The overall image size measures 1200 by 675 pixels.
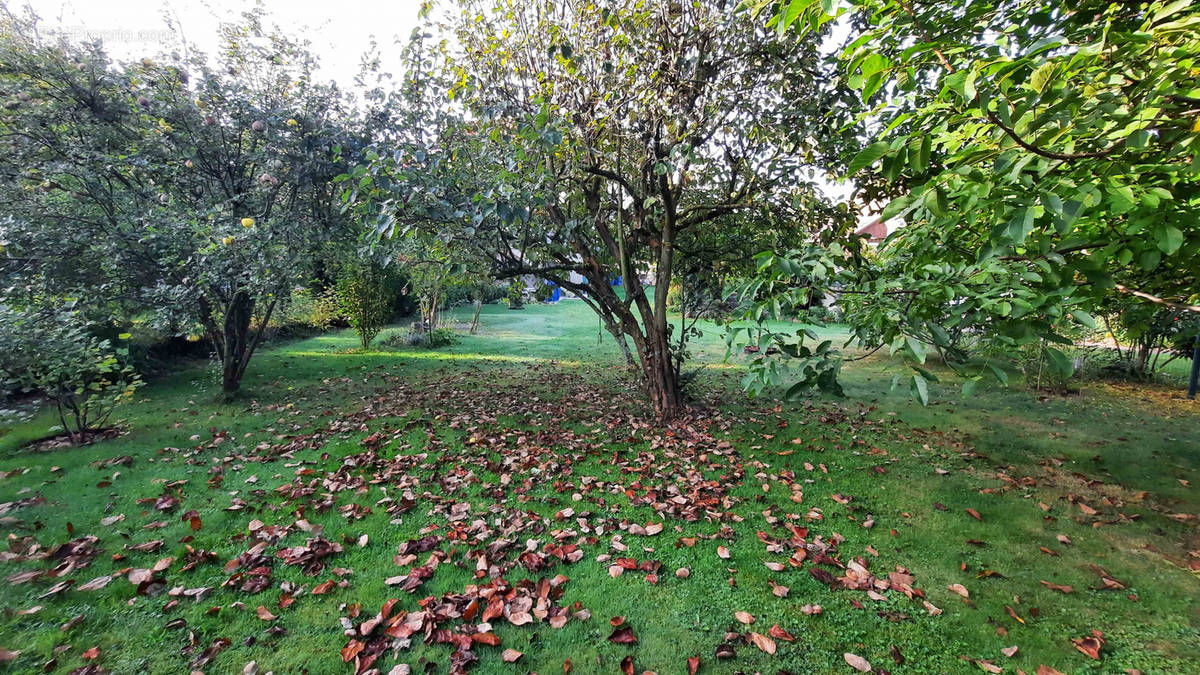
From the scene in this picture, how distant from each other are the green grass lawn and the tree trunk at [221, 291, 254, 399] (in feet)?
1.57

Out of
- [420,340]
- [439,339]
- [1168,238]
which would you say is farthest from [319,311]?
[1168,238]

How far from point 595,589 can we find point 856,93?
523 cm

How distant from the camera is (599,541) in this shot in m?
3.46

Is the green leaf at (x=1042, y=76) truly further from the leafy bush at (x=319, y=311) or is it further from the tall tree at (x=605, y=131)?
the leafy bush at (x=319, y=311)

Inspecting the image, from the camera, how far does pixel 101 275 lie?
5965 millimetres

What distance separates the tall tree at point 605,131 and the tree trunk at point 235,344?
3.52 metres

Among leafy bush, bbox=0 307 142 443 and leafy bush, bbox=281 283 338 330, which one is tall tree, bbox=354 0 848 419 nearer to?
leafy bush, bbox=0 307 142 443

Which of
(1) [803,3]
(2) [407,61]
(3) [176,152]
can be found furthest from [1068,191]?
(3) [176,152]

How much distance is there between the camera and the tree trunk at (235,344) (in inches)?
265

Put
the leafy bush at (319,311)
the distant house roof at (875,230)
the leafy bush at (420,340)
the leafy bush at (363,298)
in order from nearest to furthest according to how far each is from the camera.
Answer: the distant house roof at (875,230), the leafy bush at (363,298), the leafy bush at (319,311), the leafy bush at (420,340)

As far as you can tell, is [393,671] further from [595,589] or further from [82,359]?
[82,359]

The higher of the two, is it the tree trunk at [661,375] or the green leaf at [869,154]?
the green leaf at [869,154]

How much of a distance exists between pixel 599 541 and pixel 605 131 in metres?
4.40

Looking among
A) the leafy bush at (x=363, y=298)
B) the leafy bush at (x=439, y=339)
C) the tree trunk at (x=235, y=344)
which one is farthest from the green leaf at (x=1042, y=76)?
the leafy bush at (x=439, y=339)
